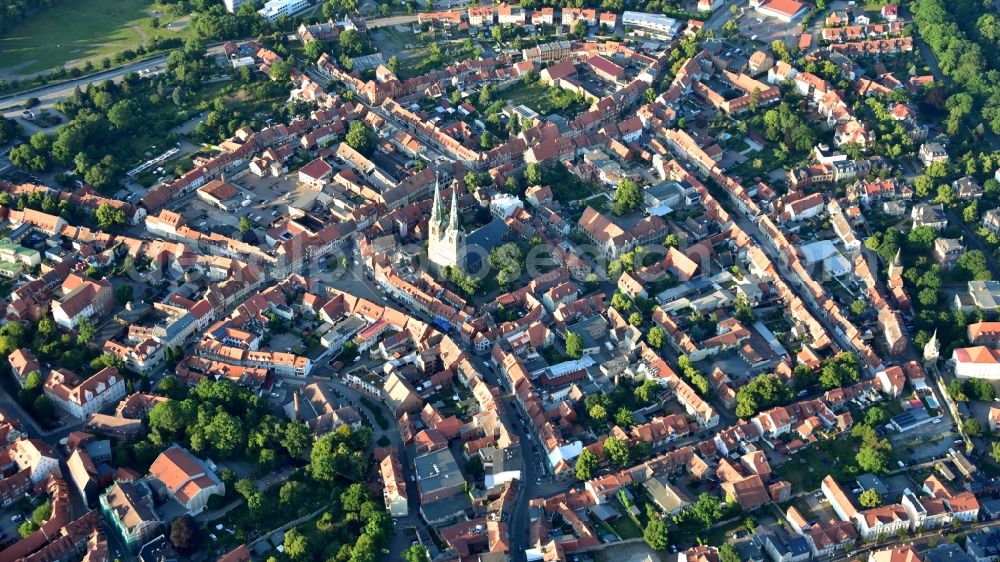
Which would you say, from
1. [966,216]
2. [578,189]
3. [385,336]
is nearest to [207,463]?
[385,336]

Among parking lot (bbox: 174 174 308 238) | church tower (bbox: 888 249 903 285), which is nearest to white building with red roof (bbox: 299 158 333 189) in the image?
parking lot (bbox: 174 174 308 238)

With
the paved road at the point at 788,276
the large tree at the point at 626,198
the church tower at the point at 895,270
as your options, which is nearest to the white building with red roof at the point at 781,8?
the paved road at the point at 788,276

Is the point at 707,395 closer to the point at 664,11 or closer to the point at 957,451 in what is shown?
the point at 957,451

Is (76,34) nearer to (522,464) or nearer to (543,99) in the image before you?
(543,99)

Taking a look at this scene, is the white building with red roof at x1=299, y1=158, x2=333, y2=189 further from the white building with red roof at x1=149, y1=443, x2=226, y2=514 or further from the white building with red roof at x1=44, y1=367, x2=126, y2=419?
the white building with red roof at x1=149, y1=443, x2=226, y2=514

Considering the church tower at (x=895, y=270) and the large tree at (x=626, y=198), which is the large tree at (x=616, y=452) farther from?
the church tower at (x=895, y=270)

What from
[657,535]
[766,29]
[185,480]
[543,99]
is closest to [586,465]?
[657,535]

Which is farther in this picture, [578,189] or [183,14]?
[183,14]

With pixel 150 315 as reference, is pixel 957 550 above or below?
below
